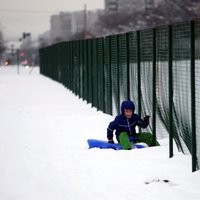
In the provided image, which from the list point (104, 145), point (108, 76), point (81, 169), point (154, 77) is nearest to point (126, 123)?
point (104, 145)

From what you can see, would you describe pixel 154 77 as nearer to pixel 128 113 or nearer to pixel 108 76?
pixel 128 113

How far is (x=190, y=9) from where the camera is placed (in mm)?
74875

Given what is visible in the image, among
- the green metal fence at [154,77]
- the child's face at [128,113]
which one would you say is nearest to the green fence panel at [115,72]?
the green metal fence at [154,77]

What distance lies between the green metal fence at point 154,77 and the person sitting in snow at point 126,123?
27 centimetres

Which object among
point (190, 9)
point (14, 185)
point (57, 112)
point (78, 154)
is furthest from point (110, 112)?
point (190, 9)

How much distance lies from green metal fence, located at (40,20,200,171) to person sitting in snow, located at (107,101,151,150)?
0.88 feet

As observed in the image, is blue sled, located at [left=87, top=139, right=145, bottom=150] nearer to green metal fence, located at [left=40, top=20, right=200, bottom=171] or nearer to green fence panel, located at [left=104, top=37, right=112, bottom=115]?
green metal fence, located at [left=40, top=20, right=200, bottom=171]

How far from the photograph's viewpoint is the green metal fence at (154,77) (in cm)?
757

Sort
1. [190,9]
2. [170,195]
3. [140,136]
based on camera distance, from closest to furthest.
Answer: [170,195] → [140,136] → [190,9]

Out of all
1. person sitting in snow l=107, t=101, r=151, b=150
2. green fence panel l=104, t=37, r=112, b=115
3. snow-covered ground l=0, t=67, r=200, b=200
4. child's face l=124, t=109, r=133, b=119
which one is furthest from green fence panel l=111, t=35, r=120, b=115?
child's face l=124, t=109, r=133, b=119

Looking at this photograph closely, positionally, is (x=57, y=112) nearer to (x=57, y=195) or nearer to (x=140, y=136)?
(x=140, y=136)

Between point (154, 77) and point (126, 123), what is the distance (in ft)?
2.96

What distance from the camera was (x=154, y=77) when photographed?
9.02m

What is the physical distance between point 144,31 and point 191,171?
3707mm
